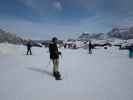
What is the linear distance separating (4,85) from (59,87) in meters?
2.50

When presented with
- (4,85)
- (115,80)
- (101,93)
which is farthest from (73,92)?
(4,85)

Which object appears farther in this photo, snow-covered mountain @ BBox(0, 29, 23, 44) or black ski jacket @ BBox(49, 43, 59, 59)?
snow-covered mountain @ BBox(0, 29, 23, 44)

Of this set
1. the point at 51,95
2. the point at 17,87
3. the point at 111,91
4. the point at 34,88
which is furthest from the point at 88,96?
the point at 17,87

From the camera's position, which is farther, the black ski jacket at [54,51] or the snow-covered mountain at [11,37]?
the snow-covered mountain at [11,37]

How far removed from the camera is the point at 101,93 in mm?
5141

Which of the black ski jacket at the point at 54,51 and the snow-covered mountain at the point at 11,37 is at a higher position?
the snow-covered mountain at the point at 11,37

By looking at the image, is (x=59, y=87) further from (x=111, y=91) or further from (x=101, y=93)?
(x=111, y=91)

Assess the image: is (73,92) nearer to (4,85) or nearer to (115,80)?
(115,80)

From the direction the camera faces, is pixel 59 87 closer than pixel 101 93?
No

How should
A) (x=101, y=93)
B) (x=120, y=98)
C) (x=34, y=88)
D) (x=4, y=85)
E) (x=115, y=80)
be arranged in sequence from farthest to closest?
(x=115, y=80) < (x=4, y=85) < (x=34, y=88) < (x=101, y=93) < (x=120, y=98)

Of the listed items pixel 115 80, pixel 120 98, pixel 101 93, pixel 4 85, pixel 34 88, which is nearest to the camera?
pixel 120 98

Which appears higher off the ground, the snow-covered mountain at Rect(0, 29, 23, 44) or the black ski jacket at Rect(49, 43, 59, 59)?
the snow-covered mountain at Rect(0, 29, 23, 44)

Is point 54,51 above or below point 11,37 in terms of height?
below

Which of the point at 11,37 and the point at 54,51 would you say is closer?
the point at 54,51
